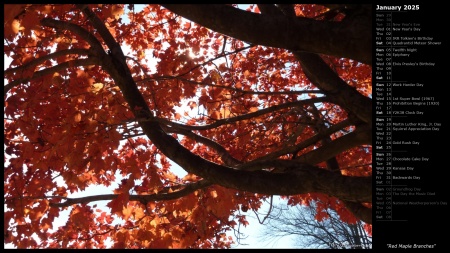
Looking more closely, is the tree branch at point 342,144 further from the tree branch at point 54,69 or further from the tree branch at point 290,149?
the tree branch at point 54,69

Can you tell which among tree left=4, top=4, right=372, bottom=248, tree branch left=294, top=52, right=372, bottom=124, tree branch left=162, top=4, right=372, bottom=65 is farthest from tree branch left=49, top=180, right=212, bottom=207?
tree branch left=162, top=4, right=372, bottom=65

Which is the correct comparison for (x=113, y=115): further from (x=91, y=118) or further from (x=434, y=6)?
(x=434, y=6)

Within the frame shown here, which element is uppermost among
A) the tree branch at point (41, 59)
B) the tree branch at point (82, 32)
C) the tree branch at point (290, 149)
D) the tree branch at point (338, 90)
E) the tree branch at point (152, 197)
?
the tree branch at point (82, 32)

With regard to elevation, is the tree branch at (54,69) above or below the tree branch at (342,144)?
above

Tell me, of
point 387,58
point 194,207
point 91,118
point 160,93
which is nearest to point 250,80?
point 160,93

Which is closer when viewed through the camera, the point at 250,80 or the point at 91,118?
the point at 91,118

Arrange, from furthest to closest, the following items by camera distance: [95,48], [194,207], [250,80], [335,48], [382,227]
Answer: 1. [250,80]
2. [194,207]
3. [95,48]
4. [382,227]
5. [335,48]

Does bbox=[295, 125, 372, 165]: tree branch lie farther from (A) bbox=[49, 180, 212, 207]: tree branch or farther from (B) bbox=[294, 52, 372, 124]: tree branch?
(A) bbox=[49, 180, 212, 207]: tree branch

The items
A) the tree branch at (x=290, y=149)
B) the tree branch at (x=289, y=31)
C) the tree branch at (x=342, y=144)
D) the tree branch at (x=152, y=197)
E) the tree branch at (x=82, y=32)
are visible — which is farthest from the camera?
the tree branch at (x=82, y=32)

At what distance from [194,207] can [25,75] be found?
2698mm

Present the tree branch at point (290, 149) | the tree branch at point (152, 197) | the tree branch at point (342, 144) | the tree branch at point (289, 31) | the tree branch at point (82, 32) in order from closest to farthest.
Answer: the tree branch at point (289, 31)
the tree branch at point (342, 144)
the tree branch at point (290, 149)
the tree branch at point (152, 197)
the tree branch at point (82, 32)

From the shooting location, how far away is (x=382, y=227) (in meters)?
3.67

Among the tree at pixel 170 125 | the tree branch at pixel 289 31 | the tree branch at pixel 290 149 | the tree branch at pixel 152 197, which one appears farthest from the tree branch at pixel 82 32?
the tree branch at pixel 290 149

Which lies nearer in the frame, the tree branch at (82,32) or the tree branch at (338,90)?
the tree branch at (338,90)
